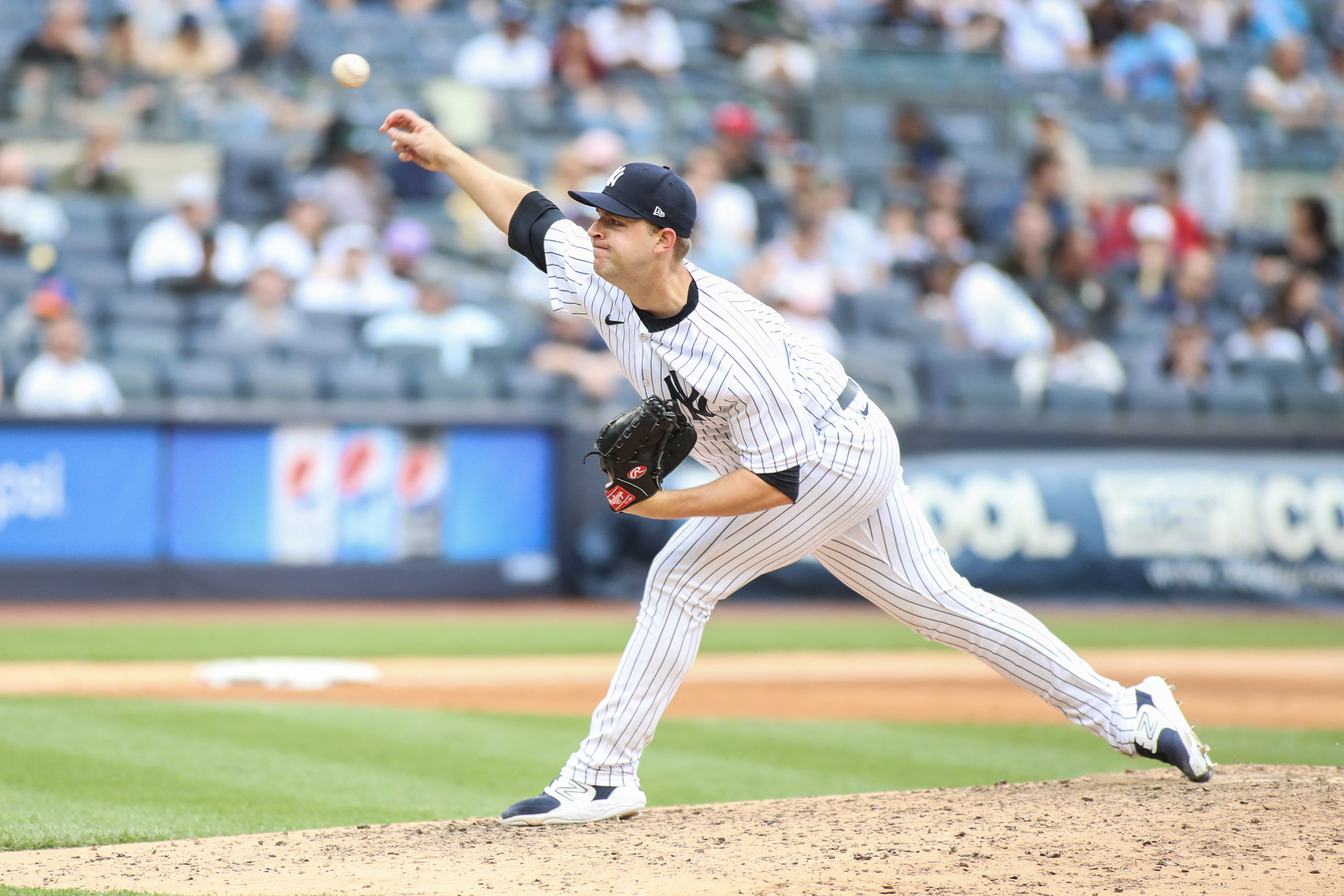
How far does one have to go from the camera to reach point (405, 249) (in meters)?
10.9

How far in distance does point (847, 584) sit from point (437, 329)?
6827 millimetres

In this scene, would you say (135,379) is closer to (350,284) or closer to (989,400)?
(350,284)

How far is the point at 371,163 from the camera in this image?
37.7 ft

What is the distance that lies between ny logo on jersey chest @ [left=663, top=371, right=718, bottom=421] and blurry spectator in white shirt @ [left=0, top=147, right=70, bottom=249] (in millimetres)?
8104

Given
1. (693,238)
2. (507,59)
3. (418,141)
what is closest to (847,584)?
(418,141)

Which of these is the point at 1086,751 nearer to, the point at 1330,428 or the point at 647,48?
the point at 1330,428

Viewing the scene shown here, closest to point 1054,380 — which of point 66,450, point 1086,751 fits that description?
point 1086,751

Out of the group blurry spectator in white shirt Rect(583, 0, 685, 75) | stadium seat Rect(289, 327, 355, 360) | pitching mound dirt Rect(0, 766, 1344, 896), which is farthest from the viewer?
blurry spectator in white shirt Rect(583, 0, 685, 75)

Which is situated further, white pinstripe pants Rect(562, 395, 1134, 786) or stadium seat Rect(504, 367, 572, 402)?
stadium seat Rect(504, 367, 572, 402)

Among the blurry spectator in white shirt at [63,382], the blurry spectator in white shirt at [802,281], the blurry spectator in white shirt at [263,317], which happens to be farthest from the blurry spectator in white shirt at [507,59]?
the blurry spectator in white shirt at [63,382]

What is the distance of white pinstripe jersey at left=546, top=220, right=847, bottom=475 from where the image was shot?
12.1 ft

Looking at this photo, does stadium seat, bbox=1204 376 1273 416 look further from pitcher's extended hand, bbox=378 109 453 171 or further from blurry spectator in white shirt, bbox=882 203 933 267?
pitcher's extended hand, bbox=378 109 453 171

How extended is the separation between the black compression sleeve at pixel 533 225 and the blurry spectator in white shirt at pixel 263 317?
248 inches

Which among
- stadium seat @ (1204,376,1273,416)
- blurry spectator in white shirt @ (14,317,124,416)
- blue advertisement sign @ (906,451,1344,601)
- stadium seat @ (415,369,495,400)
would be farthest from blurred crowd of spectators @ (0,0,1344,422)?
blue advertisement sign @ (906,451,1344,601)
